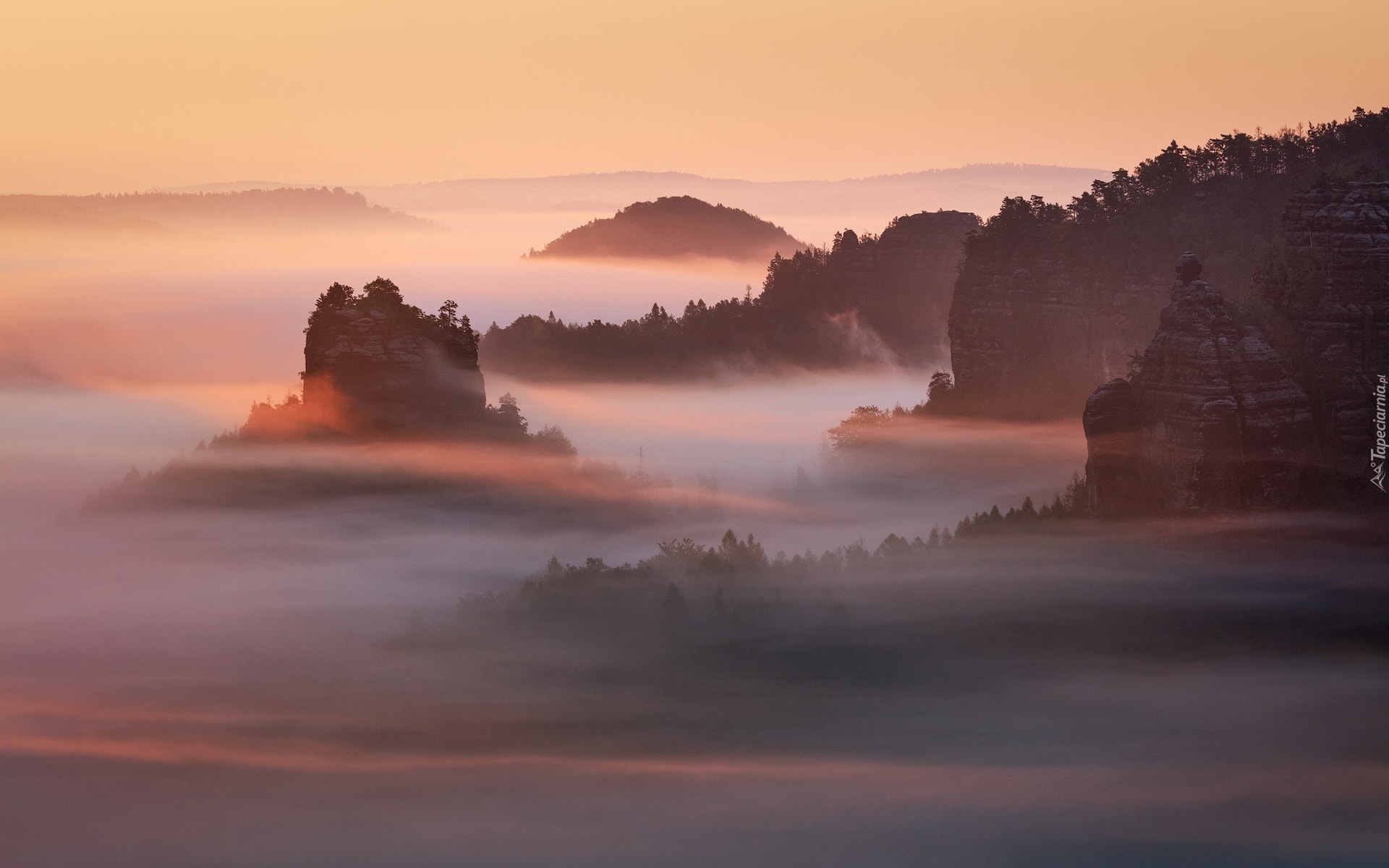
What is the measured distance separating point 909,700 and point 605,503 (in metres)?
51.3

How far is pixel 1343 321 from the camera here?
86.7m

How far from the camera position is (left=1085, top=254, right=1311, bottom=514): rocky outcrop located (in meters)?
80.0

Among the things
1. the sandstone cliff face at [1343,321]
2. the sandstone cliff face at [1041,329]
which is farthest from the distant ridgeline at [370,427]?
the sandstone cliff face at [1343,321]

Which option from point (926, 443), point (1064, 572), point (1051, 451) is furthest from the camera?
point (926, 443)

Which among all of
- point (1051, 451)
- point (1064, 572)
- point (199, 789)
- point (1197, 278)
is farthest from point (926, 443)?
point (199, 789)

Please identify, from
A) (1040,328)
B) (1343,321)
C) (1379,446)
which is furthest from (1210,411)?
(1040,328)

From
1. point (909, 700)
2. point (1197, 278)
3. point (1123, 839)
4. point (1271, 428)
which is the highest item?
point (1197, 278)

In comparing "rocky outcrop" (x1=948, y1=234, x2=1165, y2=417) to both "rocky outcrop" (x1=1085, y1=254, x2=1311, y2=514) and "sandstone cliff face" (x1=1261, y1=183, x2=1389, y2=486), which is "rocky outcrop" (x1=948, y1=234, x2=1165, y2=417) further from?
"rocky outcrop" (x1=1085, y1=254, x2=1311, y2=514)

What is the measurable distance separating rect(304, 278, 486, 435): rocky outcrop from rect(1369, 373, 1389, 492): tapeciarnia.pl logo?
224ft

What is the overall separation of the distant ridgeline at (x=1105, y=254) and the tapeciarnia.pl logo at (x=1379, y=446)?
21688mm

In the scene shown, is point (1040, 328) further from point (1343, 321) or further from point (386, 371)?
point (386, 371)

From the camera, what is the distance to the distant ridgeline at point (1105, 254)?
118312 millimetres

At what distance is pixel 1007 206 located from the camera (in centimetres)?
13338

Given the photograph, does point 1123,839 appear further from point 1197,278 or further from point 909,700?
point 1197,278
